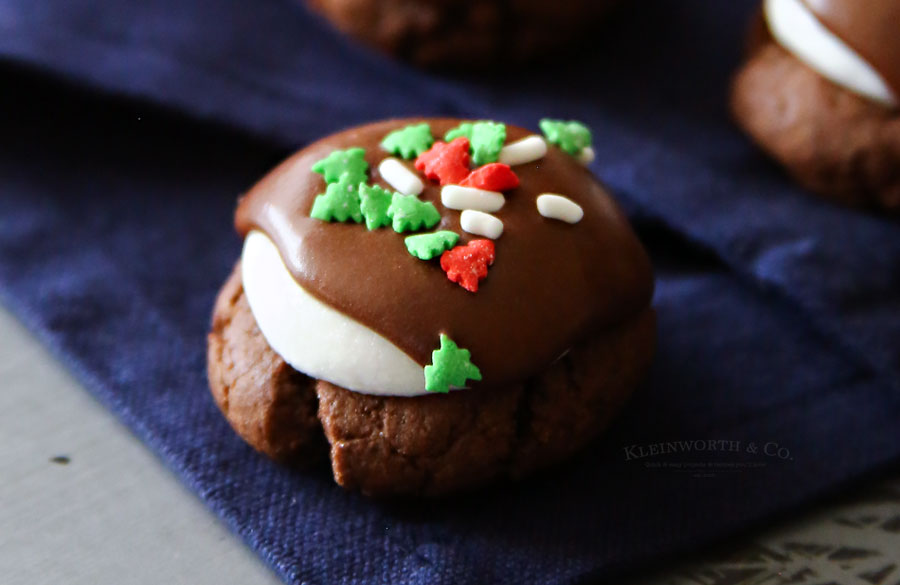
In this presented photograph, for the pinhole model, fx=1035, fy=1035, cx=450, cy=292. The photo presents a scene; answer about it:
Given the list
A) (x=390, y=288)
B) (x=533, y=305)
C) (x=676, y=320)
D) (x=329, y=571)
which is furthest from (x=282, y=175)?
(x=676, y=320)

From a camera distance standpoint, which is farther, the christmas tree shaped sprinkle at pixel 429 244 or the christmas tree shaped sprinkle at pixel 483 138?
the christmas tree shaped sprinkle at pixel 483 138

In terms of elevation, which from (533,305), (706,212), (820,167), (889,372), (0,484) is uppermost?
(820,167)

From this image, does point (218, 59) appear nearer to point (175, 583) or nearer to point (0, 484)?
point (0, 484)

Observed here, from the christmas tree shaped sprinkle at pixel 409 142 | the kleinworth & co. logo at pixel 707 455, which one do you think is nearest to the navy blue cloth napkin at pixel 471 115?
the kleinworth & co. logo at pixel 707 455

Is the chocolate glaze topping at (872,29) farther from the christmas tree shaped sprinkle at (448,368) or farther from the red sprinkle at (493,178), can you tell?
the christmas tree shaped sprinkle at (448,368)

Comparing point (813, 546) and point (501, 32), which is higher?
point (501, 32)

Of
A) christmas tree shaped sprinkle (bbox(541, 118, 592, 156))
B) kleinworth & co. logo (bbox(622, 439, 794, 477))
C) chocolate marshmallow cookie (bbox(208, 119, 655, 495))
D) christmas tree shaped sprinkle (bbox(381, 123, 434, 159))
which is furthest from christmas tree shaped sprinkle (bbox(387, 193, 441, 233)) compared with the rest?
kleinworth & co. logo (bbox(622, 439, 794, 477))

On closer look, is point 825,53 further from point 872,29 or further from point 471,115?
point 471,115

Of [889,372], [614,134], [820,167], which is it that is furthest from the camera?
[614,134]
